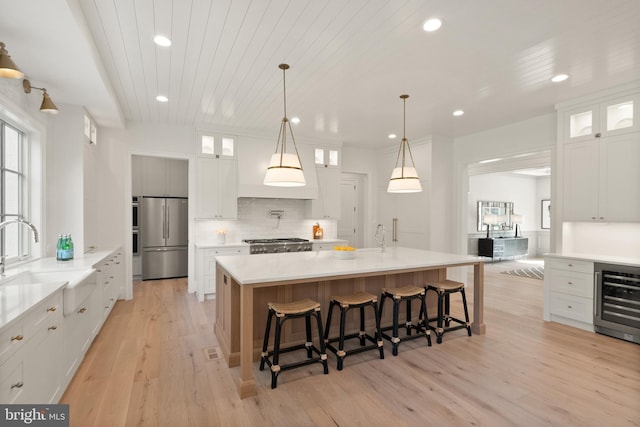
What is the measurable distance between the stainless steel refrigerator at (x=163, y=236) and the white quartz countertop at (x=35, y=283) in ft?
8.43

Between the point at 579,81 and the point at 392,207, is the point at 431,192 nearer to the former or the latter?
the point at 392,207

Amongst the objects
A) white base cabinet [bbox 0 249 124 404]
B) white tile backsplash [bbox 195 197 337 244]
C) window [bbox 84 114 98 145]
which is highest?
window [bbox 84 114 98 145]

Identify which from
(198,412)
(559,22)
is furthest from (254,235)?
(559,22)

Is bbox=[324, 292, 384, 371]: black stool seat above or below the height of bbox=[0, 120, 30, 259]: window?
below

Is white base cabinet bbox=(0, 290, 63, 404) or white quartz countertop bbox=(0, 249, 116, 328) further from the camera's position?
white quartz countertop bbox=(0, 249, 116, 328)

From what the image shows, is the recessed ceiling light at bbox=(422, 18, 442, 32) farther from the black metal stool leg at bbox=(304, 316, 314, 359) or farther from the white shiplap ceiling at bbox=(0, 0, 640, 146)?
the black metal stool leg at bbox=(304, 316, 314, 359)

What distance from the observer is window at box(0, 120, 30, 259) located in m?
2.92

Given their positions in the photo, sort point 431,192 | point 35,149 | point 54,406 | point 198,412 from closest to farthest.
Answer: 1. point 54,406
2. point 198,412
3. point 35,149
4. point 431,192

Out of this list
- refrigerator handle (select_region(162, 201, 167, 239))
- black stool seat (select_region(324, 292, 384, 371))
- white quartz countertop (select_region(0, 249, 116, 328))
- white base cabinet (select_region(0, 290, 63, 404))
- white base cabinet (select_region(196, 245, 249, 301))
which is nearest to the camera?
white base cabinet (select_region(0, 290, 63, 404))

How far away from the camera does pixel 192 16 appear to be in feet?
7.66

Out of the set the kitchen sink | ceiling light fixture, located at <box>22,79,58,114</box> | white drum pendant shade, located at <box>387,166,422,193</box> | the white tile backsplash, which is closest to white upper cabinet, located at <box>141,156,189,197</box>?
the white tile backsplash

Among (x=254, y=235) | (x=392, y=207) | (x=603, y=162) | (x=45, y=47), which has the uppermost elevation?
(x=45, y=47)

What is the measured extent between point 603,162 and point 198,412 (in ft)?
15.8

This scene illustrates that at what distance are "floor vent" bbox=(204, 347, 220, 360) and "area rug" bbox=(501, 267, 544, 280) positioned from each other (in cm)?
663
